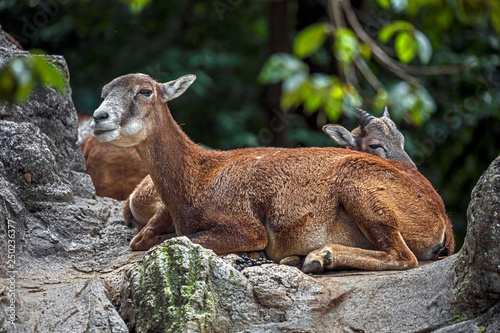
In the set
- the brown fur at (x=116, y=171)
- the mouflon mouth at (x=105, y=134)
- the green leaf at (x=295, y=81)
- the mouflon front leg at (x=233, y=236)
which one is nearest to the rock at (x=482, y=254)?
the green leaf at (x=295, y=81)

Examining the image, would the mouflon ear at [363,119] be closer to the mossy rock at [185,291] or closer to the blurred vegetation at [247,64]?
the blurred vegetation at [247,64]

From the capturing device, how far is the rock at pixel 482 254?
17.4ft

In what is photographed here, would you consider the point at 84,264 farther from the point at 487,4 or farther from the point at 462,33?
the point at 462,33

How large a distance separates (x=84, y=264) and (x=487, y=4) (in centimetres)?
513

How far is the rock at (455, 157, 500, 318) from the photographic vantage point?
209 inches

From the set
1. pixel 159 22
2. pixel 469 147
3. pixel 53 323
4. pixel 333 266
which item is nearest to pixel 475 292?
pixel 333 266

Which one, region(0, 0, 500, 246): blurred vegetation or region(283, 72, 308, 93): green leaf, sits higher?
region(283, 72, 308, 93): green leaf

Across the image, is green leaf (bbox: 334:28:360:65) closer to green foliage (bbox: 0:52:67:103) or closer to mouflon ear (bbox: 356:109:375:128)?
green foliage (bbox: 0:52:67:103)

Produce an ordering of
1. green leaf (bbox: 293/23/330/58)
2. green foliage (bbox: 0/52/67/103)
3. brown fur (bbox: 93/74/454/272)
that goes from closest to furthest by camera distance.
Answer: green foliage (bbox: 0/52/67/103)
green leaf (bbox: 293/23/330/58)
brown fur (bbox: 93/74/454/272)

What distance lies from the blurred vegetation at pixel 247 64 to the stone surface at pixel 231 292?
661cm

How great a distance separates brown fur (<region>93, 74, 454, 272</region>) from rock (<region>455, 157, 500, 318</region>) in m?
1.26

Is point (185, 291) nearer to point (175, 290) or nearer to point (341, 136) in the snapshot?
point (175, 290)

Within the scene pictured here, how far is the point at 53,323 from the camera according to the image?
5965mm

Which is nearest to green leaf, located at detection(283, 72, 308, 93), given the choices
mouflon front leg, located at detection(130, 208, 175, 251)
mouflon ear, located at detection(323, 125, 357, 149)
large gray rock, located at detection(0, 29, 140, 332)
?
large gray rock, located at detection(0, 29, 140, 332)
